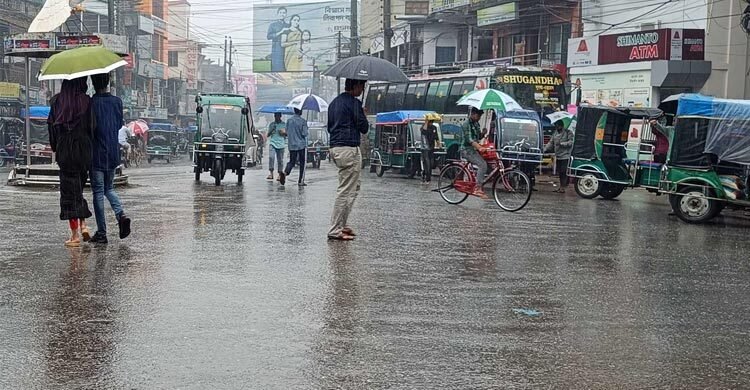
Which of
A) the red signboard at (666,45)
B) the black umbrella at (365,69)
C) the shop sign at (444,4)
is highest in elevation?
the shop sign at (444,4)

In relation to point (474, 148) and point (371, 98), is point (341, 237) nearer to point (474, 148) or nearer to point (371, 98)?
point (474, 148)

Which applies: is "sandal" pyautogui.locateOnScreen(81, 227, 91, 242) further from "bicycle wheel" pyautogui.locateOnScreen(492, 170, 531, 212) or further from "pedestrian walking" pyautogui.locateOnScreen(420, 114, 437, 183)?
"pedestrian walking" pyautogui.locateOnScreen(420, 114, 437, 183)

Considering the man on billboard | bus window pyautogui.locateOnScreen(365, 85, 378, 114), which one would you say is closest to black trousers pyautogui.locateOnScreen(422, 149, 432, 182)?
bus window pyautogui.locateOnScreen(365, 85, 378, 114)

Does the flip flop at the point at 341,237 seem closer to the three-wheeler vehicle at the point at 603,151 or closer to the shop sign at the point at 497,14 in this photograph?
the three-wheeler vehicle at the point at 603,151

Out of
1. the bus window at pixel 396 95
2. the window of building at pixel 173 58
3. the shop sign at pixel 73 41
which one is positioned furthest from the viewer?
the window of building at pixel 173 58

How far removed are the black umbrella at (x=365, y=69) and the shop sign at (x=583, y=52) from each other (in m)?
22.8

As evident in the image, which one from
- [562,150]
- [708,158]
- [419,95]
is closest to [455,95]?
[419,95]

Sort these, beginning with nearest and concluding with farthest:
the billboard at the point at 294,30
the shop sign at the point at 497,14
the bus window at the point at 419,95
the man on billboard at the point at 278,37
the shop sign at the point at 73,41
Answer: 1. the shop sign at the point at 73,41
2. the bus window at the point at 419,95
3. the shop sign at the point at 497,14
4. the man on billboard at the point at 278,37
5. the billboard at the point at 294,30

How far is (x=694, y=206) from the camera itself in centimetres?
1466

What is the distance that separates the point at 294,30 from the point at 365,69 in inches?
2653

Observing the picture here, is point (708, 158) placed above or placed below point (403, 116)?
below

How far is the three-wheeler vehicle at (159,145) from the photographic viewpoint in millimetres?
50656

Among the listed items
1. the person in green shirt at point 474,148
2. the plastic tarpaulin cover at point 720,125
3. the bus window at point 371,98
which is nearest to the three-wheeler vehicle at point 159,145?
the bus window at point 371,98

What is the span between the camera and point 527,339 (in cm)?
598
